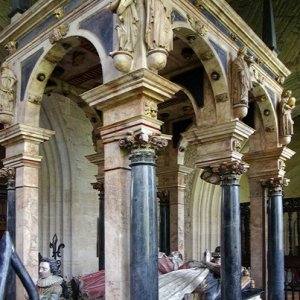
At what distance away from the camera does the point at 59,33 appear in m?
6.70

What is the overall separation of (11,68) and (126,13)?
9.37 ft

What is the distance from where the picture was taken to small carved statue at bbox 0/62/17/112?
730 centimetres

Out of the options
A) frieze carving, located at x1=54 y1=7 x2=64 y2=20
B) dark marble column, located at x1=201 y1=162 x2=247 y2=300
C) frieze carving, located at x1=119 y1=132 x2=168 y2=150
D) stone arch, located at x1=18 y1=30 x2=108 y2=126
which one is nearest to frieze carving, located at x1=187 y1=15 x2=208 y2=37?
stone arch, located at x1=18 y1=30 x2=108 y2=126

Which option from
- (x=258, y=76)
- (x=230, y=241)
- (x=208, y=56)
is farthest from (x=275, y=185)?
(x=208, y=56)

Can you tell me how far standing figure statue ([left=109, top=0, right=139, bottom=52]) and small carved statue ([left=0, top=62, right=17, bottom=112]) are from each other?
260 cm

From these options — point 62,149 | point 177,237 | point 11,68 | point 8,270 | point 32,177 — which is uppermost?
point 11,68

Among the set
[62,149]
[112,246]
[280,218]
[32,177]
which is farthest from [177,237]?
[112,246]

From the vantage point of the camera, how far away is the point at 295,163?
18156mm

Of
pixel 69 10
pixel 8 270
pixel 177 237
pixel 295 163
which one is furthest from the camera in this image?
pixel 295 163

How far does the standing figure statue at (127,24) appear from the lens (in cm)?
552

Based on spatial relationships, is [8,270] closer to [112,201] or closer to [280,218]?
[112,201]

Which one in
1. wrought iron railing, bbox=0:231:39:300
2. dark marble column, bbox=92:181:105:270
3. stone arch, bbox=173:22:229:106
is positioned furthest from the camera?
dark marble column, bbox=92:181:105:270

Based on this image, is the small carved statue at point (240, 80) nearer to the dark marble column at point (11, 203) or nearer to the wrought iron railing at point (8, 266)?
the dark marble column at point (11, 203)

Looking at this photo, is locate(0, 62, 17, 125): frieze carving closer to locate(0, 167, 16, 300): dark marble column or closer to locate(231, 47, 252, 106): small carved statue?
locate(0, 167, 16, 300): dark marble column
